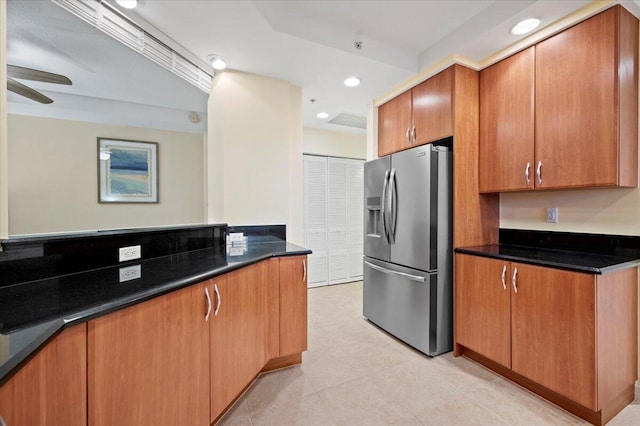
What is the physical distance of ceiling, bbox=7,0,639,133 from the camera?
1.79 meters

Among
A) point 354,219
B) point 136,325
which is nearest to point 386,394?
point 136,325

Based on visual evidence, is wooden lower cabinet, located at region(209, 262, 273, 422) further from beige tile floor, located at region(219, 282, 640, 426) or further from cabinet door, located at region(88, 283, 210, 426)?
beige tile floor, located at region(219, 282, 640, 426)

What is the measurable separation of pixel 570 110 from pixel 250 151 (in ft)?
8.00

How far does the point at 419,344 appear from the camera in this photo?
231cm

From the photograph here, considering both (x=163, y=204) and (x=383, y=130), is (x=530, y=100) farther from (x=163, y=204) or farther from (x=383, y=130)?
(x=163, y=204)

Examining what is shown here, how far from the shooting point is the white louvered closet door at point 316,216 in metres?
4.14

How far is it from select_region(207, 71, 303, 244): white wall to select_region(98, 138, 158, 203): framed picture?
175cm

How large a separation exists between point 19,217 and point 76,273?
2944mm

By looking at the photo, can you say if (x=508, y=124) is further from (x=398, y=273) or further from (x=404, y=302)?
(x=404, y=302)

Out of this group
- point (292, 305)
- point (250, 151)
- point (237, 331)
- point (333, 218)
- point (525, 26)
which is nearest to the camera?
point (237, 331)

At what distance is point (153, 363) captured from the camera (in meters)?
1.08

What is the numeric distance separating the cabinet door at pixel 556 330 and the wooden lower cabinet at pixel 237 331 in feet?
5.58

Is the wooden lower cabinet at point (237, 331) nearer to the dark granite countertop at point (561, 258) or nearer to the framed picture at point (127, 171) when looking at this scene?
the dark granite countertop at point (561, 258)

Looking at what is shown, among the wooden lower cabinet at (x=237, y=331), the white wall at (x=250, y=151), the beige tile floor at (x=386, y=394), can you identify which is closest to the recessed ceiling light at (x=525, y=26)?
the white wall at (x=250, y=151)
